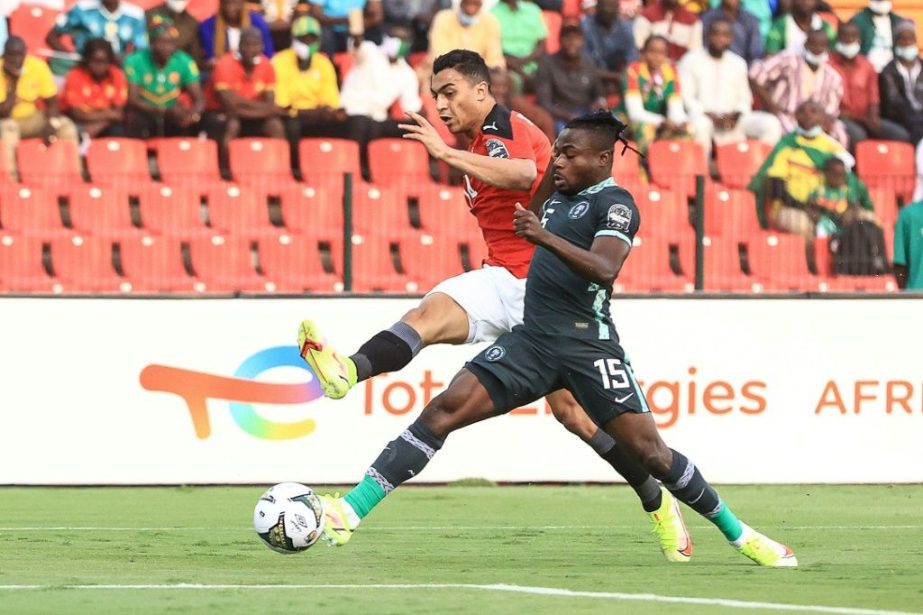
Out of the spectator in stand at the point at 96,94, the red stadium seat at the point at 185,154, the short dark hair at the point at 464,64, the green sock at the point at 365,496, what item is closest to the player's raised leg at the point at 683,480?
the green sock at the point at 365,496

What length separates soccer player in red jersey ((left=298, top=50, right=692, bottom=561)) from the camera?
27.3 ft

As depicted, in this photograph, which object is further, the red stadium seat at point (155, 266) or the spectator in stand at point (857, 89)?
the spectator in stand at point (857, 89)

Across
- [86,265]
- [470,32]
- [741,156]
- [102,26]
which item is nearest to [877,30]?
[741,156]

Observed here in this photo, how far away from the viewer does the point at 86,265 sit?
45.2ft

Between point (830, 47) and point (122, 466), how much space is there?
9330mm

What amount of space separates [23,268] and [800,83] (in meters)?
8.38

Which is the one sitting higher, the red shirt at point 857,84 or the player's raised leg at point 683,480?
the red shirt at point 857,84

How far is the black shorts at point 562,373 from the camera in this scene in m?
7.77

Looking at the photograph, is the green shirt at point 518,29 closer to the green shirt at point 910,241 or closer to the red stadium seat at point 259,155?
the red stadium seat at point 259,155

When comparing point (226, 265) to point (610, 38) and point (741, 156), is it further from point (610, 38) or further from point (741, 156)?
point (741, 156)

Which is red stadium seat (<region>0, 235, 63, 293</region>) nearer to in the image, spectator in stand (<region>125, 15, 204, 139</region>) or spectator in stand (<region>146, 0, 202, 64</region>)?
spectator in stand (<region>125, 15, 204, 139</region>)

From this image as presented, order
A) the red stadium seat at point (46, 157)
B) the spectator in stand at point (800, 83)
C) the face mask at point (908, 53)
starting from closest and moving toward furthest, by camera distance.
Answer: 1. the red stadium seat at point (46, 157)
2. the spectator in stand at point (800, 83)
3. the face mask at point (908, 53)

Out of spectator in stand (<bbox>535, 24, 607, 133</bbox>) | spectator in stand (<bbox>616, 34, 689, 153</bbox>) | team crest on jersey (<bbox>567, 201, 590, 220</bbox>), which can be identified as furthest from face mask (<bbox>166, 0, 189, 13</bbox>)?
team crest on jersey (<bbox>567, 201, 590, 220</bbox>)

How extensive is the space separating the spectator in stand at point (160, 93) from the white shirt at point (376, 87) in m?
A: 1.53
